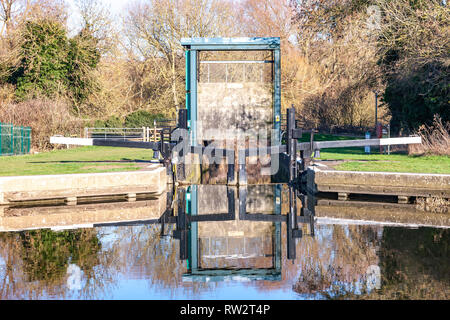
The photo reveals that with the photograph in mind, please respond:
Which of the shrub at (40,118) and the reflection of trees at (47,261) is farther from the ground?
the shrub at (40,118)

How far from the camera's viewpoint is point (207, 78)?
94.6 feet

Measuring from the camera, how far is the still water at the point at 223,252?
7.22 m

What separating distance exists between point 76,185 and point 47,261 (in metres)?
6.02

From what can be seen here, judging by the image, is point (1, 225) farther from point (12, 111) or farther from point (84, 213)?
point (12, 111)

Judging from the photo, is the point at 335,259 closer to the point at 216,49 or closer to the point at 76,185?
the point at 76,185

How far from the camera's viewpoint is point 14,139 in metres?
27.0

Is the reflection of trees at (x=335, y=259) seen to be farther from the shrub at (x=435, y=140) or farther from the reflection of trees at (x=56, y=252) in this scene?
the shrub at (x=435, y=140)

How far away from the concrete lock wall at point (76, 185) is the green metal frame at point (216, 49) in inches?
453

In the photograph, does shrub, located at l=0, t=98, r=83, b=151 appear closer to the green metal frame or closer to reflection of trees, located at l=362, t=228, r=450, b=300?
the green metal frame

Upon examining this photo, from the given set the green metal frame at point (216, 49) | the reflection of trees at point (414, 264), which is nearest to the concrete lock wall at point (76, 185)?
the reflection of trees at point (414, 264)

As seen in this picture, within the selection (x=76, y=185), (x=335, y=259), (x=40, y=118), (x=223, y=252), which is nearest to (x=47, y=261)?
(x=223, y=252)

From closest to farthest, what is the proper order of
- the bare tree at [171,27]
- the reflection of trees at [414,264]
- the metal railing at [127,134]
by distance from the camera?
1. the reflection of trees at [414,264]
2. the metal railing at [127,134]
3. the bare tree at [171,27]

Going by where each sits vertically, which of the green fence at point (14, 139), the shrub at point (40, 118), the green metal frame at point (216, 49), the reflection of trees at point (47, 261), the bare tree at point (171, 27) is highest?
the bare tree at point (171, 27)
